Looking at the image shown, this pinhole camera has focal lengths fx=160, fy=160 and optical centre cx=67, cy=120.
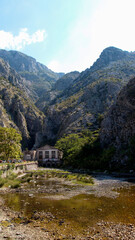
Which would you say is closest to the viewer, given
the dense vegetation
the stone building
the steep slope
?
the dense vegetation

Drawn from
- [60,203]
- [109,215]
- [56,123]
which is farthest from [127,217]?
[56,123]

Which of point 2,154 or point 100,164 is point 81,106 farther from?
point 2,154

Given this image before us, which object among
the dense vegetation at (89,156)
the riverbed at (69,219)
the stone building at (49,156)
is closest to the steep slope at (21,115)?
the stone building at (49,156)

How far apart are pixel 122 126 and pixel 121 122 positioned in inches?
96.1

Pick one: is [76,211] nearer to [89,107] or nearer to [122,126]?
[122,126]

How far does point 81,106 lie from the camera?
12838cm

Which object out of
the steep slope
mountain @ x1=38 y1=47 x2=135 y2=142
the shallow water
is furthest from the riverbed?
the steep slope

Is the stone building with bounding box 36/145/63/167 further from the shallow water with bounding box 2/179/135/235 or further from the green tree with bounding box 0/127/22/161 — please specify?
the shallow water with bounding box 2/179/135/235

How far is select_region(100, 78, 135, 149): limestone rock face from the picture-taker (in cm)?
5787

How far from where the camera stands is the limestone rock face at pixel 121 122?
2278 inches

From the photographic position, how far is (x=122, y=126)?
63188 mm

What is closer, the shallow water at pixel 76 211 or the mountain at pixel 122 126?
the shallow water at pixel 76 211

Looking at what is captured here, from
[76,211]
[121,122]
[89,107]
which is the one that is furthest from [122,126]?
[89,107]

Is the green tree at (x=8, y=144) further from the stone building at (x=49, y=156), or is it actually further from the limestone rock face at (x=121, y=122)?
→ the stone building at (x=49, y=156)
